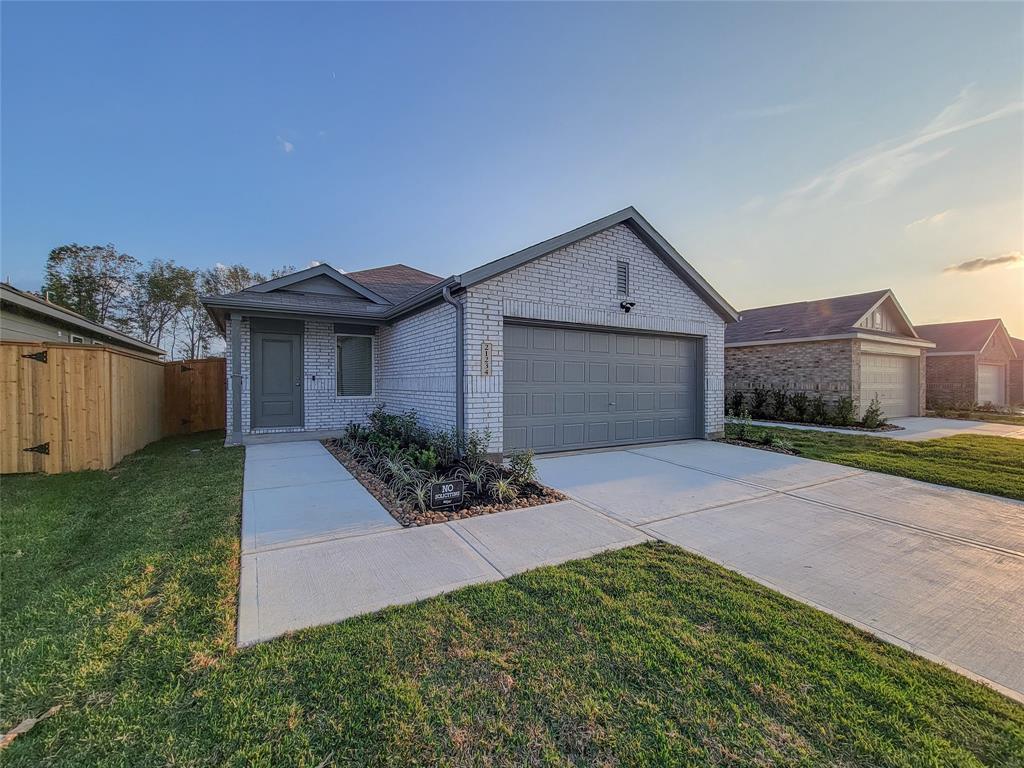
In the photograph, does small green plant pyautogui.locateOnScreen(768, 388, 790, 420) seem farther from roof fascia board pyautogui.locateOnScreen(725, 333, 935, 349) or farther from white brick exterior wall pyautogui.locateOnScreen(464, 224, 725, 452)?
white brick exterior wall pyautogui.locateOnScreen(464, 224, 725, 452)

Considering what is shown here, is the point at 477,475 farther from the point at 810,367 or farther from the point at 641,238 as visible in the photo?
the point at 810,367

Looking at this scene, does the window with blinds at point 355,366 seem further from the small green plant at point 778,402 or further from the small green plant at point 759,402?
the small green plant at point 778,402

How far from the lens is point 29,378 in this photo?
6332 millimetres

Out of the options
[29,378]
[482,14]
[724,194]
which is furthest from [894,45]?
[29,378]

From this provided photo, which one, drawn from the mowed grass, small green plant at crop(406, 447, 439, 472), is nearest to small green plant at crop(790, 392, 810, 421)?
the mowed grass

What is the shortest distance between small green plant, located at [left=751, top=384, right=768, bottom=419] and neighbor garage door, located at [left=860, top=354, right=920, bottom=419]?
108 inches

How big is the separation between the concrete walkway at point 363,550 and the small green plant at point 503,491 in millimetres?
356

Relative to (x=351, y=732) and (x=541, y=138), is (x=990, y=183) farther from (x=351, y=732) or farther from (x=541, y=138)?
(x=351, y=732)

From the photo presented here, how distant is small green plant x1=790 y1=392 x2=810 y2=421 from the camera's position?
1416 centimetres

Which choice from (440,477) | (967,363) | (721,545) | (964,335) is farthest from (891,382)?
(440,477)

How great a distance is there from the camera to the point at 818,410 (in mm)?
13867

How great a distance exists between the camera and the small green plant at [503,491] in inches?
204

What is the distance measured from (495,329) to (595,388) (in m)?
2.58

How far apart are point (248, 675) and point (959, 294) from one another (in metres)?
22.3
